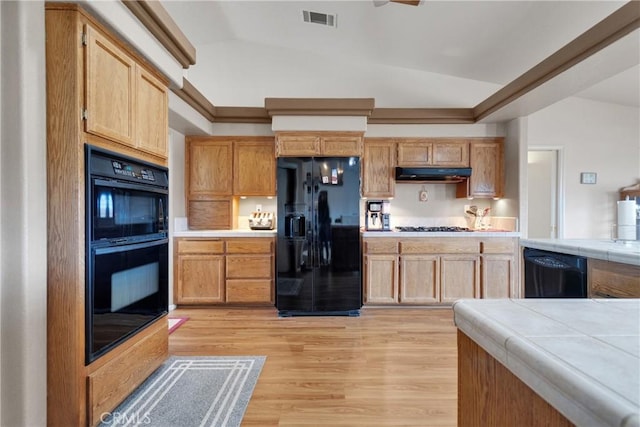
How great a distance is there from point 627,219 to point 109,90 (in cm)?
315

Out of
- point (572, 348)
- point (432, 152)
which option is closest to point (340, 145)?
point (432, 152)

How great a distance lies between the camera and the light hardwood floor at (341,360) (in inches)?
70.0

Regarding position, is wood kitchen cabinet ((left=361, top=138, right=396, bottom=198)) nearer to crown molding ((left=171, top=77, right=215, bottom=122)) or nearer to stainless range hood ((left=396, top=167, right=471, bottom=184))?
stainless range hood ((left=396, top=167, right=471, bottom=184))

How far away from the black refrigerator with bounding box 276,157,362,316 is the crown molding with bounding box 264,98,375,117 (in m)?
0.56

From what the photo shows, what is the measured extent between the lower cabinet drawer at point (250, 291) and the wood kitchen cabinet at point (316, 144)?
1.52 meters

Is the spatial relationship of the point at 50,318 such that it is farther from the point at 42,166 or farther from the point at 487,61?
the point at 487,61

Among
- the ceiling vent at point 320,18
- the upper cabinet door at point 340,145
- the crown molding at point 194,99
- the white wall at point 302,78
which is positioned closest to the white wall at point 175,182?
the crown molding at point 194,99

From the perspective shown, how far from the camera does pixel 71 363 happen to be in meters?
1.49

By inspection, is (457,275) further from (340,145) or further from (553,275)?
(340,145)

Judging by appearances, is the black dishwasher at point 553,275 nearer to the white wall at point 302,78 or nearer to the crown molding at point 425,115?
the crown molding at point 425,115

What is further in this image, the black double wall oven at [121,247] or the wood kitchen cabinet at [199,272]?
the wood kitchen cabinet at [199,272]

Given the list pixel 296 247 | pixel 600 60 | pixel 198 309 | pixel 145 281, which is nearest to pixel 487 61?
pixel 600 60

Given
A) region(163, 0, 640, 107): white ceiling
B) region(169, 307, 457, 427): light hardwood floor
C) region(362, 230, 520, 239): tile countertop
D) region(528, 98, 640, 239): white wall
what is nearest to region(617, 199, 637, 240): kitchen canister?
region(163, 0, 640, 107): white ceiling

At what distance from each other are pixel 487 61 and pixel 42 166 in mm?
4313
